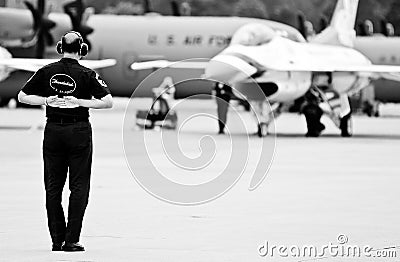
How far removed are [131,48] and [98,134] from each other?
50.8 ft

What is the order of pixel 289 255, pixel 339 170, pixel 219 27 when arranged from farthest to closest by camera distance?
1. pixel 219 27
2. pixel 339 170
3. pixel 289 255

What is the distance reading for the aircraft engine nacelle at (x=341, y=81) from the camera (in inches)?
1270

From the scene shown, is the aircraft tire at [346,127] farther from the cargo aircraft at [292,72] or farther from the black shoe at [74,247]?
the black shoe at [74,247]

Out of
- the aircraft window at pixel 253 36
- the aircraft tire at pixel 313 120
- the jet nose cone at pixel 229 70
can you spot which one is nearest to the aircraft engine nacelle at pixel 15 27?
the aircraft window at pixel 253 36

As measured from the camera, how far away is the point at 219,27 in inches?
1836

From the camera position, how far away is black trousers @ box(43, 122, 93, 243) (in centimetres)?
1116

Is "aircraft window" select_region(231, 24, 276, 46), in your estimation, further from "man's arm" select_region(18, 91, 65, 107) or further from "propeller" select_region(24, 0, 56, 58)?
"man's arm" select_region(18, 91, 65, 107)

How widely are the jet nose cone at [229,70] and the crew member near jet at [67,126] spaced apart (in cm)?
1931

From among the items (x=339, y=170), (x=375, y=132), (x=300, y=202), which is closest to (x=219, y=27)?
(x=375, y=132)

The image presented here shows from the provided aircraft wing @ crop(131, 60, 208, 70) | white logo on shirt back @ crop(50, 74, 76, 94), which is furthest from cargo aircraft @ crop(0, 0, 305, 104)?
white logo on shirt back @ crop(50, 74, 76, 94)

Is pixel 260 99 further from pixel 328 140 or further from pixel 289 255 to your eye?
pixel 289 255

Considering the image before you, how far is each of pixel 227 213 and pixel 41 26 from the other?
31637mm

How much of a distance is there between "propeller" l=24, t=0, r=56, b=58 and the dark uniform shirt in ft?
109

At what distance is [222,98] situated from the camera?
3128 centimetres
